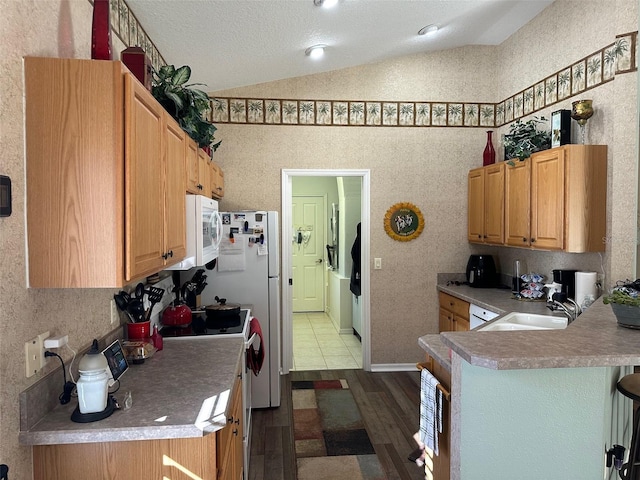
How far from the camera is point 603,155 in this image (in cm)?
321

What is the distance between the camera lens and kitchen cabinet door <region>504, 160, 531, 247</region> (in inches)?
146

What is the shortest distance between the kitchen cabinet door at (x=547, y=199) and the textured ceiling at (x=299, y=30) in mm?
1306

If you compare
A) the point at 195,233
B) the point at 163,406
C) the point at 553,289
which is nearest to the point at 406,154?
the point at 553,289

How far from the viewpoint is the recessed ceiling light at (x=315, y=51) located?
3765mm

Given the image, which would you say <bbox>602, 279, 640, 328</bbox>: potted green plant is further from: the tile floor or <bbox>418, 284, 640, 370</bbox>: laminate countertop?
the tile floor

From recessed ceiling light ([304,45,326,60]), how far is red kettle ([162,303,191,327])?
2.28 metres

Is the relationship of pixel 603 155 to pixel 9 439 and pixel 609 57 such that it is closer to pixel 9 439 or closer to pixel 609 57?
pixel 609 57

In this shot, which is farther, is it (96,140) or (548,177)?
(548,177)

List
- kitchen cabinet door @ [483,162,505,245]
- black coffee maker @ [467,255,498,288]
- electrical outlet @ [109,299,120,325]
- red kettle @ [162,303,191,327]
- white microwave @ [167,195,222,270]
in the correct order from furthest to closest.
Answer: black coffee maker @ [467,255,498,288]
kitchen cabinet door @ [483,162,505,245]
red kettle @ [162,303,191,327]
white microwave @ [167,195,222,270]
electrical outlet @ [109,299,120,325]

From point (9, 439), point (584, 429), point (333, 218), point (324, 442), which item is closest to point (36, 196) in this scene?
point (9, 439)

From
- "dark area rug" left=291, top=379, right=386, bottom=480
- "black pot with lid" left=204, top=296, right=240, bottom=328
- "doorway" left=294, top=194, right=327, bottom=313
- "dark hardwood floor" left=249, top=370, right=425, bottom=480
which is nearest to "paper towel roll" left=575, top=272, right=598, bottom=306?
"dark hardwood floor" left=249, top=370, right=425, bottom=480

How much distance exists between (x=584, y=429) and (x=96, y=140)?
1.94 metres

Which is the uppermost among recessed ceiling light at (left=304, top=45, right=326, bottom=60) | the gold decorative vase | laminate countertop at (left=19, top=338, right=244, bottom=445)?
recessed ceiling light at (left=304, top=45, right=326, bottom=60)

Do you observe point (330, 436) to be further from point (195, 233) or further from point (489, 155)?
point (489, 155)
